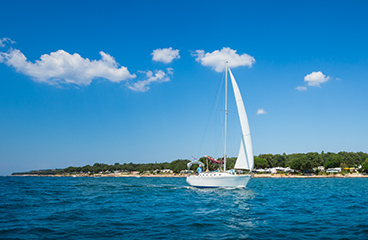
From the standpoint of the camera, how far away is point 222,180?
37250 millimetres

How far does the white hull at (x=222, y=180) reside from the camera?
121 feet

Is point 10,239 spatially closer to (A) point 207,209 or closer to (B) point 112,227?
(B) point 112,227

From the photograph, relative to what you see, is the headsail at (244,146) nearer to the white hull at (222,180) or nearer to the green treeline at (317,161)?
the white hull at (222,180)

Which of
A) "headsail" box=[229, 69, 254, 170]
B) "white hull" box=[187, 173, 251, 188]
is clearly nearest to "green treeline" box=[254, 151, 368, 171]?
"headsail" box=[229, 69, 254, 170]

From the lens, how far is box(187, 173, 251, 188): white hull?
121ft

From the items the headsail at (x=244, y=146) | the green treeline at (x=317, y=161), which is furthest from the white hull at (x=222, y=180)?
the green treeline at (x=317, y=161)

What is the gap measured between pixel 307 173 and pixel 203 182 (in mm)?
116382

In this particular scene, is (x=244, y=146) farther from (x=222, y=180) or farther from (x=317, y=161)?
(x=317, y=161)

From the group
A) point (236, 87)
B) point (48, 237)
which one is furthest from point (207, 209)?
point (236, 87)

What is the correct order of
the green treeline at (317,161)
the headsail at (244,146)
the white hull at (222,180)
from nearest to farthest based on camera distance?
the white hull at (222,180) < the headsail at (244,146) < the green treeline at (317,161)

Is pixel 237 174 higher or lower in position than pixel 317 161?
lower

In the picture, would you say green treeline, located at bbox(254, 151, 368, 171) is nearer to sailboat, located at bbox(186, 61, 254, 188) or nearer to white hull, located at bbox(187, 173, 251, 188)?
sailboat, located at bbox(186, 61, 254, 188)

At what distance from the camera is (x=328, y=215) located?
1834cm

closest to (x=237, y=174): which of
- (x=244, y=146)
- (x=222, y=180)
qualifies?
(x=222, y=180)
